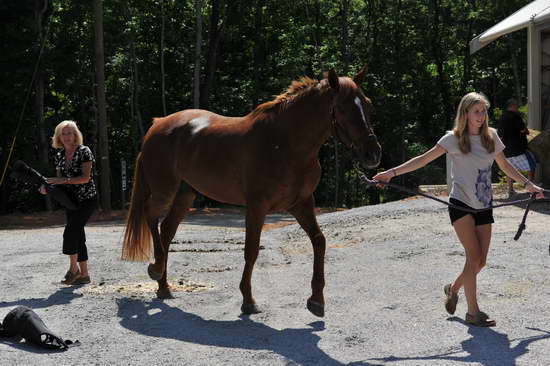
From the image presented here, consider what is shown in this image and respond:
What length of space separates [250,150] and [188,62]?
24419 millimetres

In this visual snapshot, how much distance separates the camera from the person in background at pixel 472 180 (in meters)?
6.29

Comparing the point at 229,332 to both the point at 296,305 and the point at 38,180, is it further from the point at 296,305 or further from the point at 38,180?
the point at 38,180

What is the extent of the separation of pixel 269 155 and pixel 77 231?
9.55 feet

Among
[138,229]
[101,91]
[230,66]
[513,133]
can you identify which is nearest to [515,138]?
[513,133]

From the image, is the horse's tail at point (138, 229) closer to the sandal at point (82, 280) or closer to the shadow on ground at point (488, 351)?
the sandal at point (82, 280)

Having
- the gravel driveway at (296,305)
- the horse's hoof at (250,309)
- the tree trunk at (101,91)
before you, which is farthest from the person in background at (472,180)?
the tree trunk at (101,91)

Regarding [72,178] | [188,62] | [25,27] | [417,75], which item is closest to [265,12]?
[188,62]

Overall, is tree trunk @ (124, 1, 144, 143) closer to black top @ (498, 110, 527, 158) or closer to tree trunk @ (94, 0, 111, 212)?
tree trunk @ (94, 0, 111, 212)

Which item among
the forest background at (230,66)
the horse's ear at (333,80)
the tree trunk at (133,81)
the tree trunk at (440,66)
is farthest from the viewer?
the tree trunk at (440,66)

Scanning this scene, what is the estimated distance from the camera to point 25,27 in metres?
26.8

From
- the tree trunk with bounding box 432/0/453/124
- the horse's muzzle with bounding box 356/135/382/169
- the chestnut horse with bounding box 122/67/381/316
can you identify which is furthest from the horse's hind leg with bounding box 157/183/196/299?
the tree trunk with bounding box 432/0/453/124

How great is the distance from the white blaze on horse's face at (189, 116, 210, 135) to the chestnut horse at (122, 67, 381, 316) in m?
0.01

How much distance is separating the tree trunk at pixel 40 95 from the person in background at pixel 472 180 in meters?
21.7

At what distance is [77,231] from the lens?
29.1 feet
